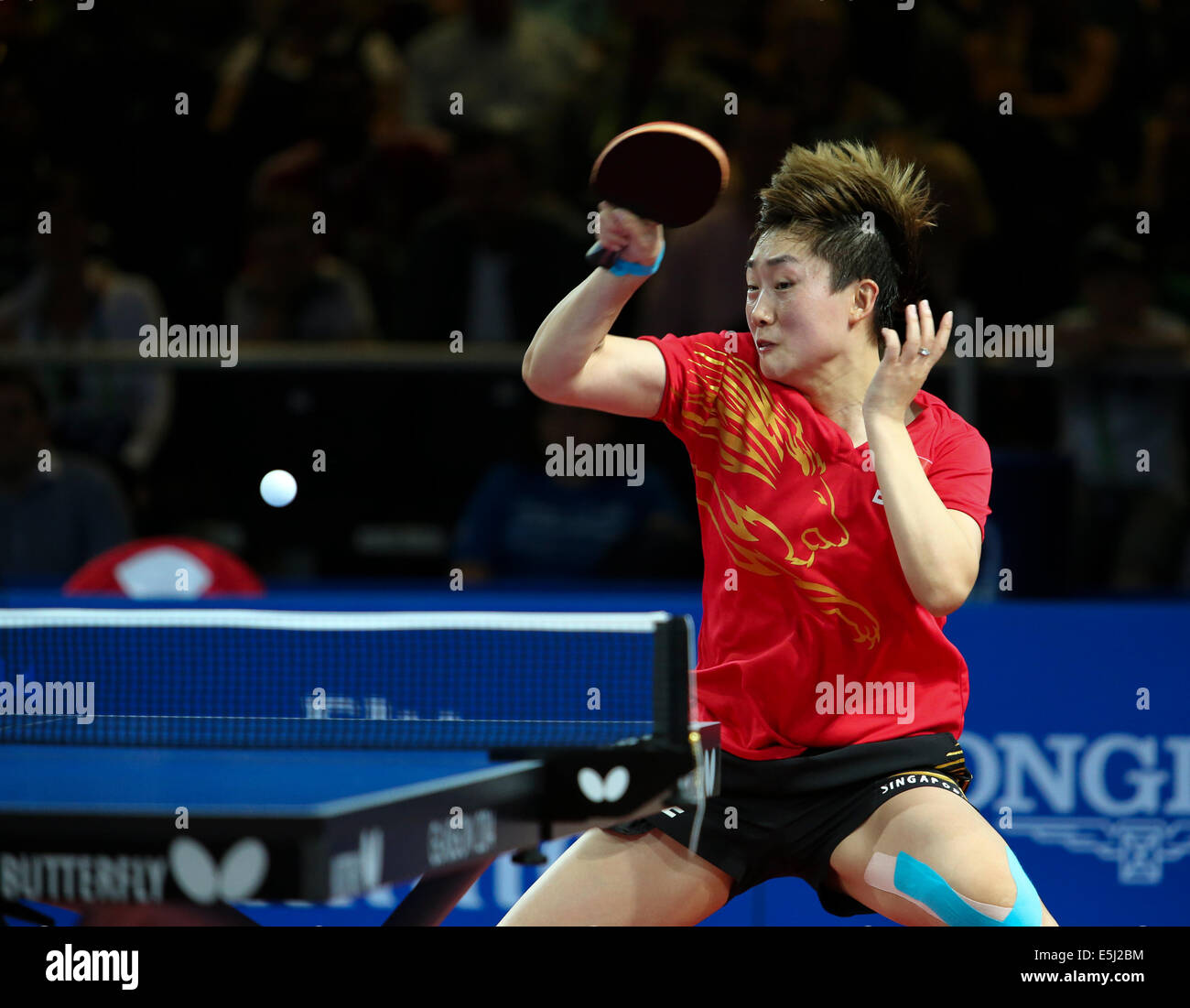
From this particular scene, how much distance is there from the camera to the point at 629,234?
300cm

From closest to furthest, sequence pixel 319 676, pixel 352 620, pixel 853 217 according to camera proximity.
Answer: pixel 352 620 → pixel 853 217 → pixel 319 676

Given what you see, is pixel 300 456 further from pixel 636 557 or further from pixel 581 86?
pixel 581 86

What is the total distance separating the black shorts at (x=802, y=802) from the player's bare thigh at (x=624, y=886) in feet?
0.10

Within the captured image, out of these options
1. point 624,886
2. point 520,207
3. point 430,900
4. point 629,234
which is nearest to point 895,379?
point 629,234

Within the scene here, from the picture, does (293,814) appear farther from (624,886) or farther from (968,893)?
(968,893)

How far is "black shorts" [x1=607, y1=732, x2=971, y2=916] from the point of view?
3.11m

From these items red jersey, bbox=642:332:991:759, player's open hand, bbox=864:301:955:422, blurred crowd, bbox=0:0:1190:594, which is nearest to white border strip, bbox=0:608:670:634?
red jersey, bbox=642:332:991:759

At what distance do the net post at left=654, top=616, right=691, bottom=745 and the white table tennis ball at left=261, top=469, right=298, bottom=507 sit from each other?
3.07 meters

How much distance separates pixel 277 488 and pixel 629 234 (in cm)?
345

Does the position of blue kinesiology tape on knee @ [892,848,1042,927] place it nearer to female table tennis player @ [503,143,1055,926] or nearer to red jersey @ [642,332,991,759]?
female table tennis player @ [503,143,1055,926]

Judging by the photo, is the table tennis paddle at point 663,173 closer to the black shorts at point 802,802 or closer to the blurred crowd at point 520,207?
the black shorts at point 802,802

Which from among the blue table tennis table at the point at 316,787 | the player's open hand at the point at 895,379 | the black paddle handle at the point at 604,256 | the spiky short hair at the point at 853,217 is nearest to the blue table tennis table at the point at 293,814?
the blue table tennis table at the point at 316,787

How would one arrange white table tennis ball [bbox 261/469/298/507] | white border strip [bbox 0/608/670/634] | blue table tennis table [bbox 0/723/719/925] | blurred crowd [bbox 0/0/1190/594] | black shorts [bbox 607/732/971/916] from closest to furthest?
blue table tennis table [bbox 0/723/719/925], white border strip [bbox 0/608/670/634], black shorts [bbox 607/732/971/916], white table tennis ball [bbox 261/469/298/507], blurred crowd [bbox 0/0/1190/594]
